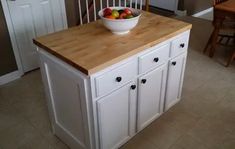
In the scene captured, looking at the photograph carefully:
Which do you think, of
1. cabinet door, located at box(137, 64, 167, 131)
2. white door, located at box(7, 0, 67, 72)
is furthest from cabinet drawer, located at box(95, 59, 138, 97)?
white door, located at box(7, 0, 67, 72)

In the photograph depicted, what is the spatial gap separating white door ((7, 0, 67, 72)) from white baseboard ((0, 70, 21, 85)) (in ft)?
0.39

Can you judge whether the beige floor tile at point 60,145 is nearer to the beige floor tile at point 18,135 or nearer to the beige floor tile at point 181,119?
the beige floor tile at point 18,135

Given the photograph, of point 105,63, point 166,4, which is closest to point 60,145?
point 105,63

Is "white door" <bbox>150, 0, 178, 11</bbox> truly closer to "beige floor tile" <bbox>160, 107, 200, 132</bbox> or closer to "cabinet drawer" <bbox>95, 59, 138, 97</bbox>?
"beige floor tile" <bbox>160, 107, 200, 132</bbox>

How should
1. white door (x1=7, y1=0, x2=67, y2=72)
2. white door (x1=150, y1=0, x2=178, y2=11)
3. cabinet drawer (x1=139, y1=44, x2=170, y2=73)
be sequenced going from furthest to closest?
white door (x1=150, y1=0, x2=178, y2=11)
white door (x1=7, y1=0, x2=67, y2=72)
cabinet drawer (x1=139, y1=44, x2=170, y2=73)

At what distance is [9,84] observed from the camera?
2828 millimetres

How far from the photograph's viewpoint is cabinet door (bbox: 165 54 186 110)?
2.06 meters

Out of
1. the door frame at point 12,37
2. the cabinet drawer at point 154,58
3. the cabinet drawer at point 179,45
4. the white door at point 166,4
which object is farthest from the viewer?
the white door at point 166,4

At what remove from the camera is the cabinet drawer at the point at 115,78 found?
4.73 ft

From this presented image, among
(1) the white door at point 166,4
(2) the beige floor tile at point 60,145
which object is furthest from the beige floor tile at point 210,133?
(1) the white door at point 166,4

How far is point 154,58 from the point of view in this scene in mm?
1771

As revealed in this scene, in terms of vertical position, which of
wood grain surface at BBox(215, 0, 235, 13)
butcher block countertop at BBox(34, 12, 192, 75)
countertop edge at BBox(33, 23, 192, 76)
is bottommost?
wood grain surface at BBox(215, 0, 235, 13)

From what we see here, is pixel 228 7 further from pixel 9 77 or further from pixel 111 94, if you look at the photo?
pixel 9 77

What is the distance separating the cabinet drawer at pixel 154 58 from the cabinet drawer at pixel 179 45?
8 centimetres
